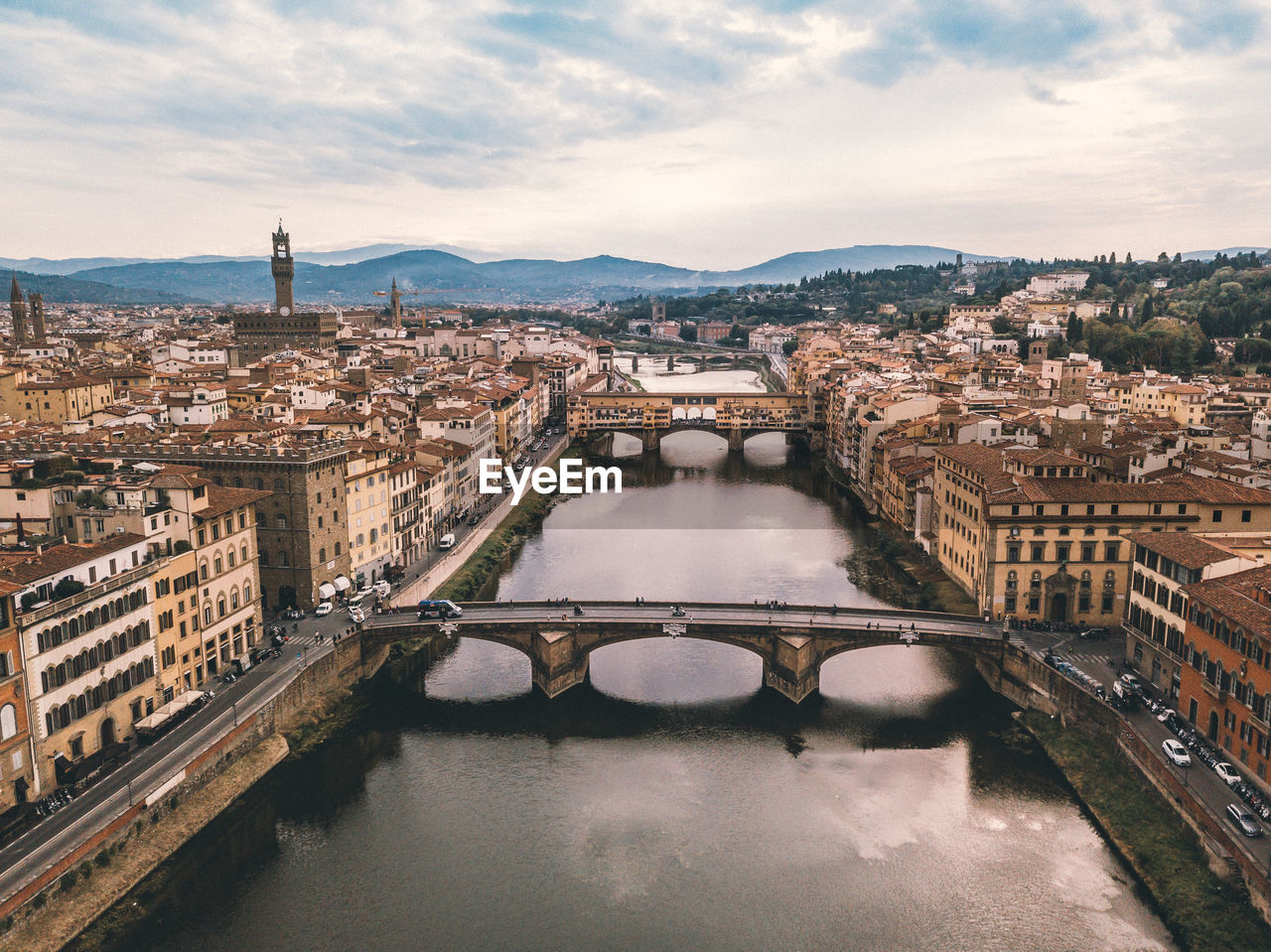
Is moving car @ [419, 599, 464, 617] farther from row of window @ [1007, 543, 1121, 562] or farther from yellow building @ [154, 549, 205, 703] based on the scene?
row of window @ [1007, 543, 1121, 562]

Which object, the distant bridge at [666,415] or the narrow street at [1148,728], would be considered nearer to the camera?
the narrow street at [1148,728]

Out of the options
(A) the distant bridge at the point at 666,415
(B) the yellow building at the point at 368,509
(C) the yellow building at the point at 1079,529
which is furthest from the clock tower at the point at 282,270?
(C) the yellow building at the point at 1079,529

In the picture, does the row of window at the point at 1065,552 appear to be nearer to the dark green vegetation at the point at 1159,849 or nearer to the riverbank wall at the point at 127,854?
the dark green vegetation at the point at 1159,849

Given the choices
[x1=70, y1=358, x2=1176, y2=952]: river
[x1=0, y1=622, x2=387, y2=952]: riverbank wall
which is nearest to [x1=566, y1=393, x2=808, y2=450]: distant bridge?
[x1=70, y1=358, x2=1176, y2=952]: river

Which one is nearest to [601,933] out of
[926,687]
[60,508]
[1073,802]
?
[1073,802]

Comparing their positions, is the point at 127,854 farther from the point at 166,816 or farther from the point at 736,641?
the point at 736,641

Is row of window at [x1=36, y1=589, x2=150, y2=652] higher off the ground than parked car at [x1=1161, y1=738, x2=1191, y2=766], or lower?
higher

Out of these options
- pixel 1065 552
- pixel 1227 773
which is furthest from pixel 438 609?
pixel 1227 773
